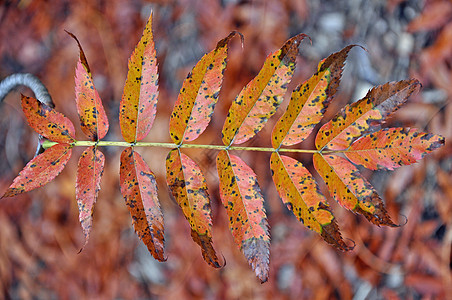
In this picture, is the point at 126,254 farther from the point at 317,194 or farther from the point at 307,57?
the point at 307,57

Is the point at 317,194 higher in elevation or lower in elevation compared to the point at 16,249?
higher

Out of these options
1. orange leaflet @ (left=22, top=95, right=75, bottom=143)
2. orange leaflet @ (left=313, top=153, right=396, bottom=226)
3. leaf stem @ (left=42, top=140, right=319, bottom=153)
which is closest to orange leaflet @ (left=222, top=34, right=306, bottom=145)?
leaf stem @ (left=42, top=140, right=319, bottom=153)

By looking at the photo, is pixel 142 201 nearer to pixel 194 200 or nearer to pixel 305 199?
pixel 194 200

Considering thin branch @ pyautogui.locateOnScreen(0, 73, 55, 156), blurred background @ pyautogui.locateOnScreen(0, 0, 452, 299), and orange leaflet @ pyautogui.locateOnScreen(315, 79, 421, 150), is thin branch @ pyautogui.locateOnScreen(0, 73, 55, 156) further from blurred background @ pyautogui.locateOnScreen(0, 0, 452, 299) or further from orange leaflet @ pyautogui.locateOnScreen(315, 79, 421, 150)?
orange leaflet @ pyautogui.locateOnScreen(315, 79, 421, 150)

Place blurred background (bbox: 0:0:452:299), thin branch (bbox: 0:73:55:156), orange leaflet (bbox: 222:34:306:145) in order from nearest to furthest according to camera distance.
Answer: orange leaflet (bbox: 222:34:306:145)
thin branch (bbox: 0:73:55:156)
blurred background (bbox: 0:0:452:299)

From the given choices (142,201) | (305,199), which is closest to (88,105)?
(142,201)

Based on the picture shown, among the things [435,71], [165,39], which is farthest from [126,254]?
[435,71]
